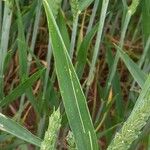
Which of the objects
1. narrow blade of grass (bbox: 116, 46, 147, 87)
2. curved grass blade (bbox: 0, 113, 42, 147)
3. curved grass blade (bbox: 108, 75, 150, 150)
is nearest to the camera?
curved grass blade (bbox: 108, 75, 150, 150)

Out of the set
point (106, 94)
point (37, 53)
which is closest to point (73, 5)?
point (106, 94)

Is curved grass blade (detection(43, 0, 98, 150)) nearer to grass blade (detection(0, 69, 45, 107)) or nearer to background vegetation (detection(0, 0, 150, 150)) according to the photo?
background vegetation (detection(0, 0, 150, 150))

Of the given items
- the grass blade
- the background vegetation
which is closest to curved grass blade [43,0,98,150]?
the background vegetation

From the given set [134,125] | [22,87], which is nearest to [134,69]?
[22,87]

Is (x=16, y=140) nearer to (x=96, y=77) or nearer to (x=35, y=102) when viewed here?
(x=35, y=102)

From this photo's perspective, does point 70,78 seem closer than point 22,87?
Yes

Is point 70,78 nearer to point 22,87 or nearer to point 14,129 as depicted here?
point 14,129

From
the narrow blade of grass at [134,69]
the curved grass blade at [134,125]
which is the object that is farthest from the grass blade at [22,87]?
the curved grass blade at [134,125]

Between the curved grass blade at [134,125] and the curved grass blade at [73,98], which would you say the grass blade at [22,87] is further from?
the curved grass blade at [134,125]
